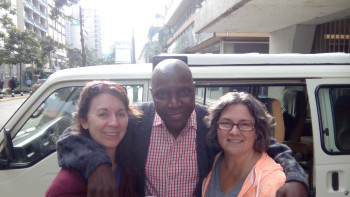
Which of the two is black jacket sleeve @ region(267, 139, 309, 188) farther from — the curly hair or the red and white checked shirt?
the red and white checked shirt

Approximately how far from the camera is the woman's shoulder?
1197mm

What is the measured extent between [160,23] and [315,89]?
35950 millimetres

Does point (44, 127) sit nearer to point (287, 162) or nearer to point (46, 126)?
point (46, 126)

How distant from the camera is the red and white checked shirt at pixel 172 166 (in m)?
1.60

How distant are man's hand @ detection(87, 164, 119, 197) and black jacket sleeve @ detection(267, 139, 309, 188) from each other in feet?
2.78

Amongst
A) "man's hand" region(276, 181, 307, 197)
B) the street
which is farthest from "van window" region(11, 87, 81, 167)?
the street

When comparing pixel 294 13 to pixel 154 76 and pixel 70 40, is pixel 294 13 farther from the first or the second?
pixel 70 40

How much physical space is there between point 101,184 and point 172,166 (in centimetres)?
49

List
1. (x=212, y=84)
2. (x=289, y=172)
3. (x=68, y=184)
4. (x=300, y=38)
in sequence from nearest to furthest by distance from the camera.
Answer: (x=68, y=184)
(x=289, y=172)
(x=212, y=84)
(x=300, y=38)

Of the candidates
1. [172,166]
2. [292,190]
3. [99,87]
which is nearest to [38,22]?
[99,87]

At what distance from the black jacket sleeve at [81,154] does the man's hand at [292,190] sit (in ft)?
2.69

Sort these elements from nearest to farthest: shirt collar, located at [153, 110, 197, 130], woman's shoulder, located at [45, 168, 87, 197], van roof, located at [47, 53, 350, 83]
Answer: woman's shoulder, located at [45, 168, 87, 197] → shirt collar, located at [153, 110, 197, 130] → van roof, located at [47, 53, 350, 83]

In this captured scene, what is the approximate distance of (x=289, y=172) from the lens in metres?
1.41

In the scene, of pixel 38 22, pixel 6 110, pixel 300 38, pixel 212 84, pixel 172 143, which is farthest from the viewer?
pixel 38 22
